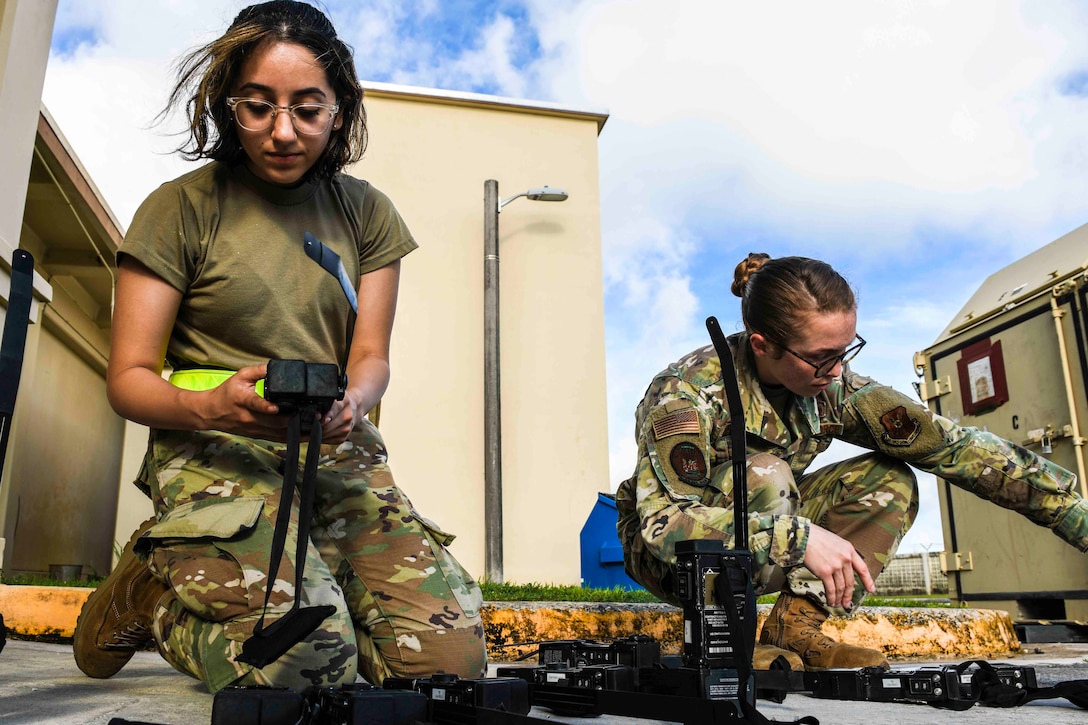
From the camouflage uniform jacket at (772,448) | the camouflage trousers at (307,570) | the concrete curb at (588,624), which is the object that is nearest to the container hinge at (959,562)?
the concrete curb at (588,624)

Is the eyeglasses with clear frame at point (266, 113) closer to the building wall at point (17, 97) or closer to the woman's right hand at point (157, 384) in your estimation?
the woman's right hand at point (157, 384)

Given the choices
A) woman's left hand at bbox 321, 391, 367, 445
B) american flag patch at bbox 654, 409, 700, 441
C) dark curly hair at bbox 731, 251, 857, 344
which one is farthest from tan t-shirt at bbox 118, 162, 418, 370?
dark curly hair at bbox 731, 251, 857, 344

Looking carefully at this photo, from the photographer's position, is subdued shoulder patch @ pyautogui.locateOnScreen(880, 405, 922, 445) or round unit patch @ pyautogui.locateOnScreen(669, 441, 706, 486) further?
subdued shoulder patch @ pyautogui.locateOnScreen(880, 405, 922, 445)

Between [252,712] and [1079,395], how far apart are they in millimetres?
5464

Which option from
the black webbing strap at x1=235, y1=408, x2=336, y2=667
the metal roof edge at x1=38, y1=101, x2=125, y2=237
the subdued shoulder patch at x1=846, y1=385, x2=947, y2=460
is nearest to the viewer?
the black webbing strap at x1=235, y1=408, x2=336, y2=667

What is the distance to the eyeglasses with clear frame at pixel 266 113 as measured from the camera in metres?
1.68

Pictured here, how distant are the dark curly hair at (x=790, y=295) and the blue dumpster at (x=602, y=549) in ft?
15.3

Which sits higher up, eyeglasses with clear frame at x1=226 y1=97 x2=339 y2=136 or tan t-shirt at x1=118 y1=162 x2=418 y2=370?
eyeglasses with clear frame at x1=226 y1=97 x2=339 y2=136

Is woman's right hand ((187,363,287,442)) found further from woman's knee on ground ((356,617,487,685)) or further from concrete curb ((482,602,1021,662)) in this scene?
concrete curb ((482,602,1021,662))

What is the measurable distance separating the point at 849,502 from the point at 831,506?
2.8 inches

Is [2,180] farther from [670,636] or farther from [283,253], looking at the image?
[670,636]

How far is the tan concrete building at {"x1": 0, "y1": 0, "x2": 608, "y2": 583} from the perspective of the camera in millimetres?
7160

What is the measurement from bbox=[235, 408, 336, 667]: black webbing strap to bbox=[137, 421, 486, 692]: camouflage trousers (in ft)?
0.50

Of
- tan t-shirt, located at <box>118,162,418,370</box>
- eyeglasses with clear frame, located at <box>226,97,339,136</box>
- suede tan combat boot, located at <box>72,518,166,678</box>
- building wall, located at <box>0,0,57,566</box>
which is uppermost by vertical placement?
building wall, located at <box>0,0,57,566</box>
